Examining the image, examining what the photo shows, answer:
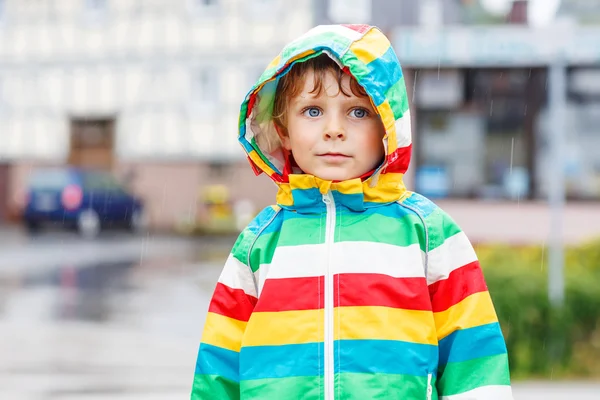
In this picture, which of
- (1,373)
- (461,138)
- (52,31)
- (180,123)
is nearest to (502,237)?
(461,138)

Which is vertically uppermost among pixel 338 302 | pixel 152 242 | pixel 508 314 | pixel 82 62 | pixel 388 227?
pixel 82 62

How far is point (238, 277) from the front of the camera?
2365 mm

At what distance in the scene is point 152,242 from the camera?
67.3ft

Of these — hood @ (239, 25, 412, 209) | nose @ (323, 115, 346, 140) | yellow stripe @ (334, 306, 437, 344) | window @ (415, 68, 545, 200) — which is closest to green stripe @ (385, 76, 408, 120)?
hood @ (239, 25, 412, 209)

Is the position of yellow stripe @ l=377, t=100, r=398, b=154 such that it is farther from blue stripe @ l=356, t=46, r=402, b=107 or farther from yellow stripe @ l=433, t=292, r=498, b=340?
yellow stripe @ l=433, t=292, r=498, b=340

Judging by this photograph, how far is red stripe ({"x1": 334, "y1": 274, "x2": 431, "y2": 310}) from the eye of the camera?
2213mm

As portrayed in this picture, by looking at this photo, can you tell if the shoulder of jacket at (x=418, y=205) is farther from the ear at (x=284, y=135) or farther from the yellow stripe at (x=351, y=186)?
the ear at (x=284, y=135)

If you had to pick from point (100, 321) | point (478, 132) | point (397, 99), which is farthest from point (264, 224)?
point (478, 132)

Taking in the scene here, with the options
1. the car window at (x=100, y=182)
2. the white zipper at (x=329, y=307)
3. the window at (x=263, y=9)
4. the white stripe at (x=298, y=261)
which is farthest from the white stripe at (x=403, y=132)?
the window at (x=263, y=9)

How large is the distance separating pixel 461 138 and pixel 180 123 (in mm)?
9848

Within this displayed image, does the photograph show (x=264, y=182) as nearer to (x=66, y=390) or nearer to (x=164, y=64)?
(x=164, y=64)

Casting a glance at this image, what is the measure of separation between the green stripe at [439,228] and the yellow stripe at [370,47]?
43cm

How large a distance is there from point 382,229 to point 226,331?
48 cm

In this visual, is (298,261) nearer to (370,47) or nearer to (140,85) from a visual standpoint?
(370,47)
